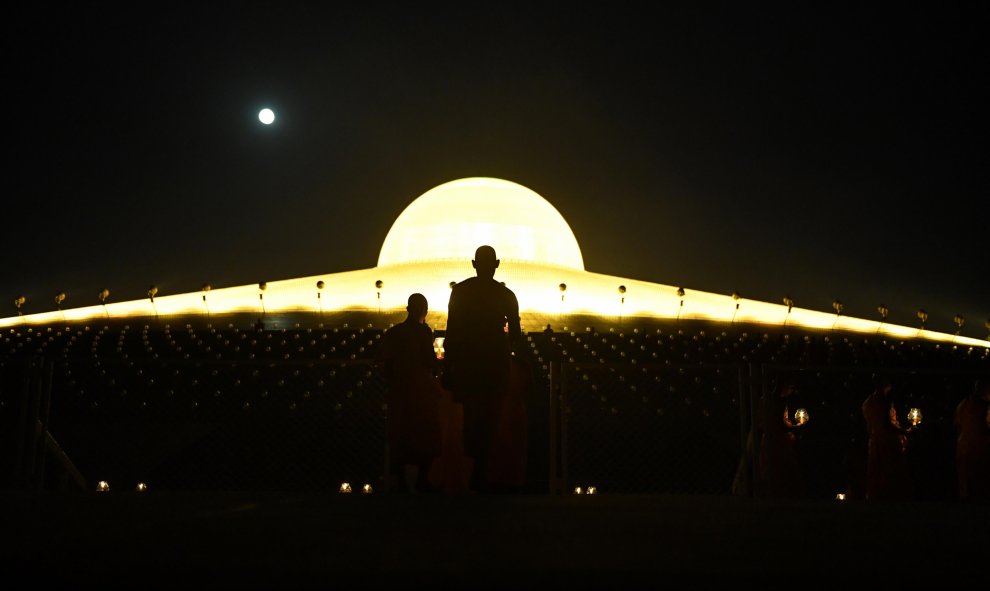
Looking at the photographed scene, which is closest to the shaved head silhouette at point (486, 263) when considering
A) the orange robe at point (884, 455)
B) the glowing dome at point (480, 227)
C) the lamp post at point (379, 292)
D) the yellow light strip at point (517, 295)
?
the orange robe at point (884, 455)

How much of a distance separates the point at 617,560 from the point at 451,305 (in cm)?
391

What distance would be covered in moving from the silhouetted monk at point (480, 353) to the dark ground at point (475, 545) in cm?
153

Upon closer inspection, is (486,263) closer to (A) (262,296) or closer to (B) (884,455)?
(B) (884,455)

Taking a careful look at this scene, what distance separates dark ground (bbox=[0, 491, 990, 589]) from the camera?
282cm

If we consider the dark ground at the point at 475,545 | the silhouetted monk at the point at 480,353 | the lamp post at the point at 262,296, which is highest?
the lamp post at the point at 262,296

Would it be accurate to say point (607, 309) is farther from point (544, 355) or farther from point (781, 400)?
point (781, 400)

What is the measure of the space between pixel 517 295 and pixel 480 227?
540 centimetres

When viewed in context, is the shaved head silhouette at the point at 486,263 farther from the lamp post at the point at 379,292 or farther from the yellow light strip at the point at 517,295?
the yellow light strip at the point at 517,295

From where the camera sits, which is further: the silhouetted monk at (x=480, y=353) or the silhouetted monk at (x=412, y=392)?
the silhouetted monk at (x=412, y=392)

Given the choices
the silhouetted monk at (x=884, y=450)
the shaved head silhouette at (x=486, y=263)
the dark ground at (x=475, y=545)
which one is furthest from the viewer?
the silhouetted monk at (x=884, y=450)

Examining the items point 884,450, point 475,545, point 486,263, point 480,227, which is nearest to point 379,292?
point 480,227

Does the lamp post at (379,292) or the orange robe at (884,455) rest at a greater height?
the lamp post at (379,292)

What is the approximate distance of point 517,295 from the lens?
21.0 meters

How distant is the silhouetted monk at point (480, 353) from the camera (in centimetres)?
665
